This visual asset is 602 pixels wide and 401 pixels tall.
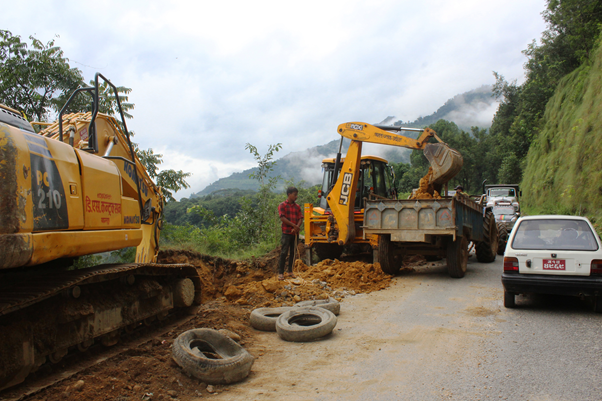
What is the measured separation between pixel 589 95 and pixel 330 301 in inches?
766

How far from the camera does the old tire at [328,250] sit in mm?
11969

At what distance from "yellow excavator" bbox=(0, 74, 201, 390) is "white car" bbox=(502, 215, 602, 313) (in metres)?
5.22

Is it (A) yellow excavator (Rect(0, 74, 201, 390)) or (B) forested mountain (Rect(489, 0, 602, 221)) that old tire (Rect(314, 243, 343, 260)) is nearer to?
(A) yellow excavator (Rect(0, 74, 201, 390))

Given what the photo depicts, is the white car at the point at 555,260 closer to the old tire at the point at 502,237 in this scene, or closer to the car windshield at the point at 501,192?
the old tire at the point at 502,237

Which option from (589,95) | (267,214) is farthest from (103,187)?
(589,95)

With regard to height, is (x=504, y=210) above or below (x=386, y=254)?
above

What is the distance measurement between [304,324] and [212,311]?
1354mm

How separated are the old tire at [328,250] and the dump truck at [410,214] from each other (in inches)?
42.3

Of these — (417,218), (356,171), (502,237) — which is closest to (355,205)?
(356,171)

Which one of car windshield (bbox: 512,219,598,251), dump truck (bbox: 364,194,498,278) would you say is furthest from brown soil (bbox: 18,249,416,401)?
car windshield (bbox: 512,219,598,251)

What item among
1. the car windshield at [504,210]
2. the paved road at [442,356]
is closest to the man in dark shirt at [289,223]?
the paved road at [442,356]

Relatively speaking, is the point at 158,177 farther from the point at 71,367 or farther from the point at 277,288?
the point at 71,367

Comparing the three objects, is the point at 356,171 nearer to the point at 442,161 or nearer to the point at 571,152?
the point at 442,161

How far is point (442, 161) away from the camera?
995 cm
